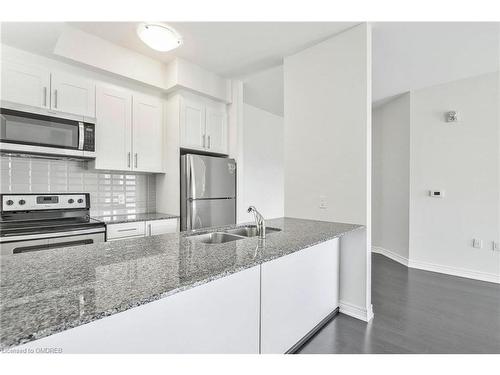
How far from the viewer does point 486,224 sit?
3.29m

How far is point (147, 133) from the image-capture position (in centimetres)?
319

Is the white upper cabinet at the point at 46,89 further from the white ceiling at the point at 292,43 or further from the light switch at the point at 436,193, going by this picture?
the light switch at the point at 436,193

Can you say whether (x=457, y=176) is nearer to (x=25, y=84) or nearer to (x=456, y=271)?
(x=456, y=271)

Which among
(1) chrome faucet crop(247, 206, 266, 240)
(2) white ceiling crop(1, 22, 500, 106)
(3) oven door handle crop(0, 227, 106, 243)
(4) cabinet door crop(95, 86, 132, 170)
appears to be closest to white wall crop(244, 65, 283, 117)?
(2) white ceiling crop(1, 22, 500, 106)

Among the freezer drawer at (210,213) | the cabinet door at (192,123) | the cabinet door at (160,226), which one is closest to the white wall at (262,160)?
the freezer drawer at (210,213)

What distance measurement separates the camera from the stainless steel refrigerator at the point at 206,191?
10.3 ft

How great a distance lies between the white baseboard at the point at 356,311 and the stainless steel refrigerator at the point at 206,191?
1749mm

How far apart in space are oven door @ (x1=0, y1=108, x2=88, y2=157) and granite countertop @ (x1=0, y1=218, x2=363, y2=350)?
150 centimetres

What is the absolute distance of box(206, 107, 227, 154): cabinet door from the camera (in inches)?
138

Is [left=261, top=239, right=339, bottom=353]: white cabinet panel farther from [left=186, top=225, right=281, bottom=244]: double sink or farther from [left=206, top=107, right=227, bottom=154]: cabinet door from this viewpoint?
[left=206, top=107, right=227, bottom=154]: cabinet door
